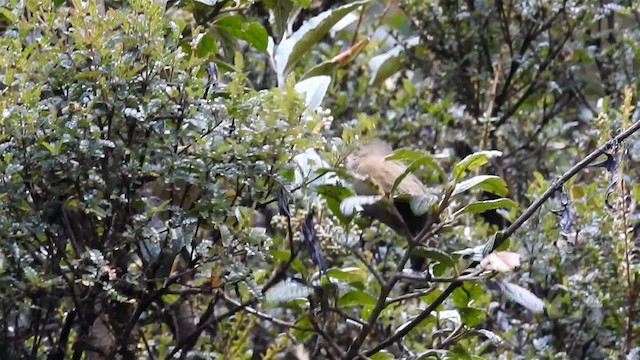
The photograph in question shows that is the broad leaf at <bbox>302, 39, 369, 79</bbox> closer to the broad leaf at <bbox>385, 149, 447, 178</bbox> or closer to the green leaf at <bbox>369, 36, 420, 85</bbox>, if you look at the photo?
the green leaf at <bbox>369, 36, 420, 85</bbox>

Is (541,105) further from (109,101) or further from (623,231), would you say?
(109,101)

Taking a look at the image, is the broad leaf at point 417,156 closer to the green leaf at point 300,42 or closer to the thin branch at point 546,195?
the thin branch at point 546,195

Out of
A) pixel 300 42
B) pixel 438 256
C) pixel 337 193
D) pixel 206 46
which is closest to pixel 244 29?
pixel 206 46

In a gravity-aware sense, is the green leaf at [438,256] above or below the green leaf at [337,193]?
below

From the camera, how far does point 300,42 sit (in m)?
1.51

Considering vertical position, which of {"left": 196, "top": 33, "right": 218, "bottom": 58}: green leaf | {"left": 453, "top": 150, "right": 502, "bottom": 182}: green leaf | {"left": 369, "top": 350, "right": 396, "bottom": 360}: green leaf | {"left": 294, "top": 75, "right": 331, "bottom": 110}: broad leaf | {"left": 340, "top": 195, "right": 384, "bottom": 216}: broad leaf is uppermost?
{"left": 196, "top": 33, "right": 218, "bottom": 58}: green leaf

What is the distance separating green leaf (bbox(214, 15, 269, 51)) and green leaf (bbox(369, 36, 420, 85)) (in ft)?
2.69

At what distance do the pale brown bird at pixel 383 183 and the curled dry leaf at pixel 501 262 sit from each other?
118mm

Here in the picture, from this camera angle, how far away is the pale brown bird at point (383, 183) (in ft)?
3.53

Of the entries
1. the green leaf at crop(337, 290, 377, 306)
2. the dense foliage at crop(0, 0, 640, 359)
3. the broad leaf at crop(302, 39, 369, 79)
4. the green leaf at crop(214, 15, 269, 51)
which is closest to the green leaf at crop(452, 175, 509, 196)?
the dense foliage at crop(0, 0, 640, 359)

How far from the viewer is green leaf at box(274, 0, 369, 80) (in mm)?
1469

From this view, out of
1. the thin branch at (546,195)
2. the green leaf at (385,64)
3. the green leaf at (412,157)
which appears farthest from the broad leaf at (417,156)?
the green leaf at (385,64)

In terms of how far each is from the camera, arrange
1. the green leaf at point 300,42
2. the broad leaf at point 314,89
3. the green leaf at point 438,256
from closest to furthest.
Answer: the green leaf at point 438,256 < the broad leaf at point 314,89 < the green leaf at point 300,42

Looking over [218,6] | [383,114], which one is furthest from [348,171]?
[383,114]
